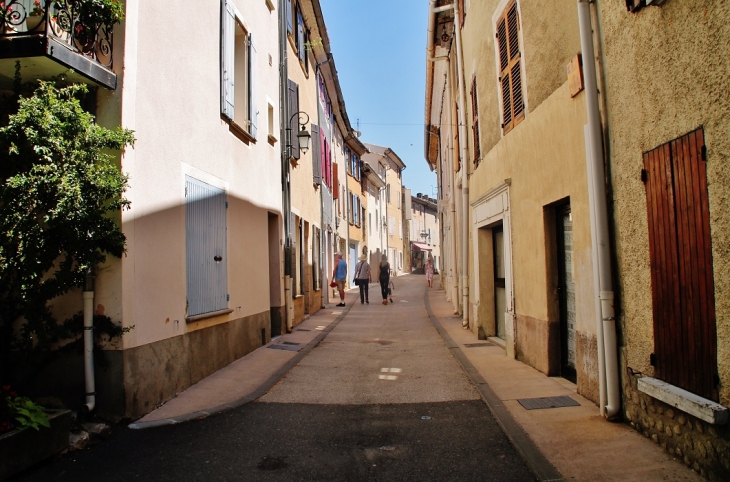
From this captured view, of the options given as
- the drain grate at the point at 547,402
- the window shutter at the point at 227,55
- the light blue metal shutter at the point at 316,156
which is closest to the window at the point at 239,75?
the window shutter at the point at 227,55

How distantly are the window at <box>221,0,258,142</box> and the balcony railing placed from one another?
2.99m

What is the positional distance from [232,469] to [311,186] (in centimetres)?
1231

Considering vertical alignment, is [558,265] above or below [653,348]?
above

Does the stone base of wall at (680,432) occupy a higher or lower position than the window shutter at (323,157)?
lower

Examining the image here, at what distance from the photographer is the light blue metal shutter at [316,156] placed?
16359 millimetres

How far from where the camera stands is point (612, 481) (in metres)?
3.65

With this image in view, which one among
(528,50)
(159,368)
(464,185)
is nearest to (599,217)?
(528,50)

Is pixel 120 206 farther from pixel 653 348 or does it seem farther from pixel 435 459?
pixel 653 348

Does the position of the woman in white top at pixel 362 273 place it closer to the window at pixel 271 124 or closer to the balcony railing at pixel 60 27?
the window at pixel 271 124

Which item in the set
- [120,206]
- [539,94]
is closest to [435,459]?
[120,206]

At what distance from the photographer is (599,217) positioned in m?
4.93

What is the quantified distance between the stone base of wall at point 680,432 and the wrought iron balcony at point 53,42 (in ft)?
16.9

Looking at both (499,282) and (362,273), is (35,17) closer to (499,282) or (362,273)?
(499,282)

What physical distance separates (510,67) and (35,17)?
5.84 meters
